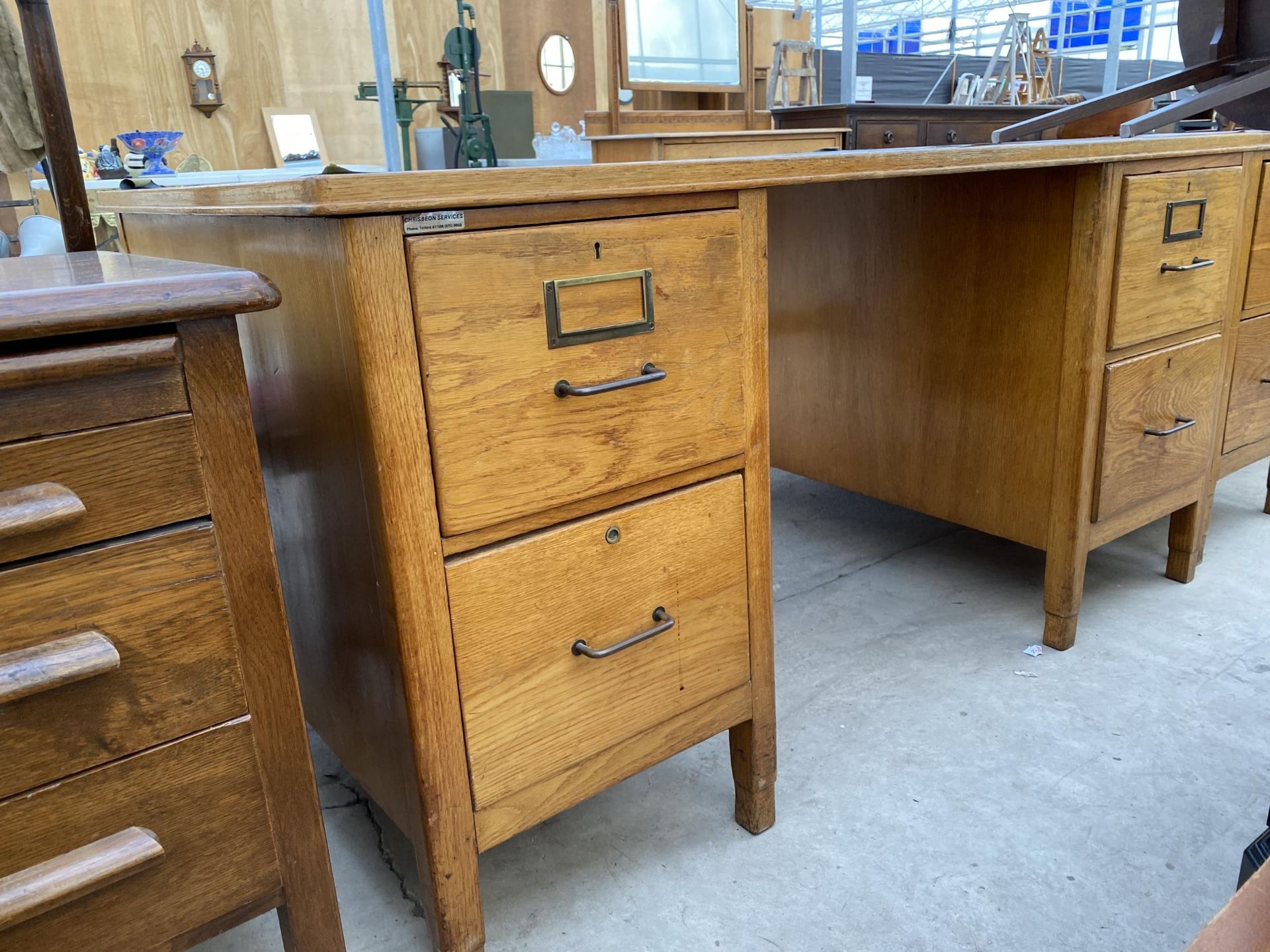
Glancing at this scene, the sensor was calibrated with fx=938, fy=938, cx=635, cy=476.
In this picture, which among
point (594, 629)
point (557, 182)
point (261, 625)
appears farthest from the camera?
point (594, 629)

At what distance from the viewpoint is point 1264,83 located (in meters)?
1.41

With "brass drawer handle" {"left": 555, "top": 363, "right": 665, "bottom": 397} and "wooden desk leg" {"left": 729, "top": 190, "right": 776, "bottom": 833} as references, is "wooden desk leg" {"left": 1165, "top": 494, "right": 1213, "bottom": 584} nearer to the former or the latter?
"wooden desk leg" {"left": 729, "top": 190, "right": 776, "bottom": 833}

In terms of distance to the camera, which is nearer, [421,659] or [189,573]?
[189,573]

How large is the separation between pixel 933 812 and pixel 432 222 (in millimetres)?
1035

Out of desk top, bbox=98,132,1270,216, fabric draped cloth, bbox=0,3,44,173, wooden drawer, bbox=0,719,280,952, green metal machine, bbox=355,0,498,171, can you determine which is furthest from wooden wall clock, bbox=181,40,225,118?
wooden drawer, bbox=0,719,280,952

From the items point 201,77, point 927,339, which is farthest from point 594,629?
point 201,77

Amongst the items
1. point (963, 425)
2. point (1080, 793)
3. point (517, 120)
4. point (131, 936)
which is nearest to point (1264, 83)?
point (963, 425)

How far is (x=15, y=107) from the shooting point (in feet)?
7.78

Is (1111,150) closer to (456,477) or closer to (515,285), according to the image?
(515,285)

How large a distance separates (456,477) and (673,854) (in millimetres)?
660

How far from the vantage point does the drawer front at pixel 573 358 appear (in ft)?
2.84

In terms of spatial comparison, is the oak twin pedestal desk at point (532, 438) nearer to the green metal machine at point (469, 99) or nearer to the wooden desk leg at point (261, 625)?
the wooden desk leg at point (261, 625)

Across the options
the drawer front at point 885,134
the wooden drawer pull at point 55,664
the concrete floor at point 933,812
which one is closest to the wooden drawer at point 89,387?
the wooden drawer pull at point 55,664

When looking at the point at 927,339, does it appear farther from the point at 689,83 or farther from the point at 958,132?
the point at 689,83
